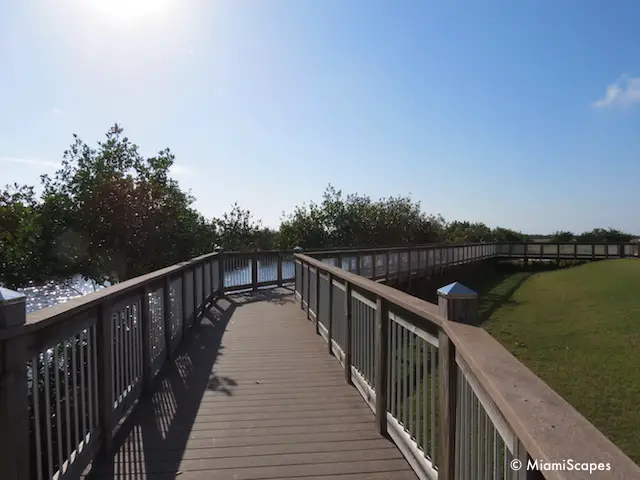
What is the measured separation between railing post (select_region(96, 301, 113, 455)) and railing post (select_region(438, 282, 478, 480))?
2251 millimetres

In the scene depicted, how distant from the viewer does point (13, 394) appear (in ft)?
6.38

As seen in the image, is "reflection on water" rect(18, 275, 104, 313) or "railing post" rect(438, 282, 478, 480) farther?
"reflection on water" rect(18, 275, 104, 313)

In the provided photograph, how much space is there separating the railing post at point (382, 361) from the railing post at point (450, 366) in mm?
1136

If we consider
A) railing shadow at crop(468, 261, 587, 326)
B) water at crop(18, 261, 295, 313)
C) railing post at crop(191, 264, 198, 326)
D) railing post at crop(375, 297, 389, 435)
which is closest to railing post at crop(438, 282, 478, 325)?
railing post at crop(375, 297, 389, 435)

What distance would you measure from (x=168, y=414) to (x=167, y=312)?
5.54 feet

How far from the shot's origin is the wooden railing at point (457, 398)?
108 cm

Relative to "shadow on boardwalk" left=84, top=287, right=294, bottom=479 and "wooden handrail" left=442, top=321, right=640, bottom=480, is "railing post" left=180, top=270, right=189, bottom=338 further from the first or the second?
"wooden handrail" left=442, top=321, right=640, bottom=480

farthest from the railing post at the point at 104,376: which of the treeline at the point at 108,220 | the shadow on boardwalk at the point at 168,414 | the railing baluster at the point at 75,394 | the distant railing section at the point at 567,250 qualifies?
the distant railing section at the point at 567,250

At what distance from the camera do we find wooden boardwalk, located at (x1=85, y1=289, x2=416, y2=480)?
9.53 feet

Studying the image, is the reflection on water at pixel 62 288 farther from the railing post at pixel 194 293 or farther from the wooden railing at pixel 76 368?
the wooden railing at pixel 76 368

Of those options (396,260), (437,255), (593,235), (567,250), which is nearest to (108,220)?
(396,260)

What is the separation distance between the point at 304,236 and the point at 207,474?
18.4 meters

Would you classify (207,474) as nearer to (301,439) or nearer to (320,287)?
(301,439)

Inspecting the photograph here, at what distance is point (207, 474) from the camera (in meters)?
2.82
